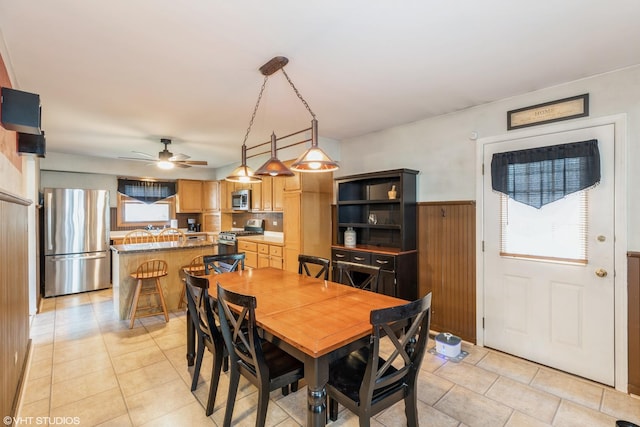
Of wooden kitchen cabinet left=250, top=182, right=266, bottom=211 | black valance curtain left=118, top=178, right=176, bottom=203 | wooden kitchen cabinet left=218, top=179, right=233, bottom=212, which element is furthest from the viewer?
wooden kitchen cabinet left=218, top=179, right=233, bottom=212

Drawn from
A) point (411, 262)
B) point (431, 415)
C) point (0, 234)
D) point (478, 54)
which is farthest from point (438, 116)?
point (0, 234)

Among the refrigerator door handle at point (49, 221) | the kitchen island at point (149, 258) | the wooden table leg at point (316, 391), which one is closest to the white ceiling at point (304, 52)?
the kitchen island at point (149, 258)

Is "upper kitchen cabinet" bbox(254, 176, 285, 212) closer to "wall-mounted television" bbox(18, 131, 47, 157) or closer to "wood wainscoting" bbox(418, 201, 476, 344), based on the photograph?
"wood wainscoting" bbox(418, 201, 476, 344)

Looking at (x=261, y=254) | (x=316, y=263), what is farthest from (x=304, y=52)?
(x=261, y=254)

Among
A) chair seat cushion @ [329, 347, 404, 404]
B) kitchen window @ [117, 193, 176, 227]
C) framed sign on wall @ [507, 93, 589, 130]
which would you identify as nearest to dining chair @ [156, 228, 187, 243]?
kitchen window @ [117, 193, 176, 227]

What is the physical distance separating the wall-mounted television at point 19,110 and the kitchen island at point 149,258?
7.46 ft

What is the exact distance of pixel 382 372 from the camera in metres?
1.57

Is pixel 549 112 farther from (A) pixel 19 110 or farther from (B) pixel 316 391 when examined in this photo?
(A) pixel 19 110

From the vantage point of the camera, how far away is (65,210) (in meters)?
5.01

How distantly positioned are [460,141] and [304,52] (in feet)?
6.70

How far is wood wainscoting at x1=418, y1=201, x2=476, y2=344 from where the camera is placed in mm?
3201

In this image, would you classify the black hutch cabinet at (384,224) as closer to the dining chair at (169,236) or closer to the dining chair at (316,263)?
the dining chair at (316,263)

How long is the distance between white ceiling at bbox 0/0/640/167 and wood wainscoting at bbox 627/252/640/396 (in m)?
1.51

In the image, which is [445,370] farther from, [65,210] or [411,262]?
[65,210]
